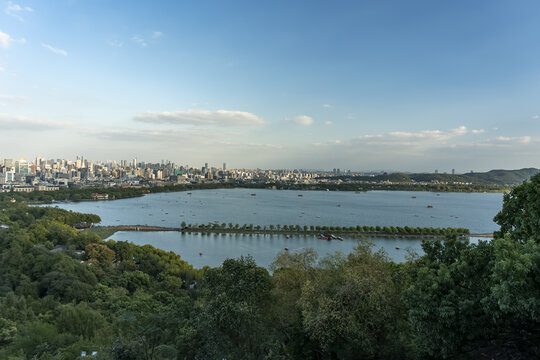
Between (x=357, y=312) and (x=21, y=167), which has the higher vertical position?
(x=21, y=167)

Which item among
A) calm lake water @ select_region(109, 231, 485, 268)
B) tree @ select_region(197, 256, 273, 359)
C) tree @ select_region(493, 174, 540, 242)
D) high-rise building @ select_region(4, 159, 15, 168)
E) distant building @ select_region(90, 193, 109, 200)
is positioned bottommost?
calm lake water @ select_region(109, 231, 485, 268)

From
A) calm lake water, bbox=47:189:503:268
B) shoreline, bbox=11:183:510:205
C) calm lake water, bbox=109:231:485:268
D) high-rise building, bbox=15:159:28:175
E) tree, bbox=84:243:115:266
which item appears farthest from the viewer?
high-rise building, bbox=15:159:28:175

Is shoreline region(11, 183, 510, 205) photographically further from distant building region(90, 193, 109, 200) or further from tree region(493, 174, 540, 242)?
tree region(493, 174, 540, 242)

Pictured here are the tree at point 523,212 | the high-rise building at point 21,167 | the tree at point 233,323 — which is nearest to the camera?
the tree at point 233,323

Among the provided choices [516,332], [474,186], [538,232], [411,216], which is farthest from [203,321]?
[474,186]

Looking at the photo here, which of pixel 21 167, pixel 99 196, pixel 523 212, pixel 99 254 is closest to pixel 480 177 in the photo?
pixel 99 196

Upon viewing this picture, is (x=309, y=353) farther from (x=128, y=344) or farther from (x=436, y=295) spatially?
(x=128, y=344)

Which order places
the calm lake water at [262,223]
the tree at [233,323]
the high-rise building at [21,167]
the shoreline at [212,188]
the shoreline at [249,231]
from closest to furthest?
the tree at [233,323]
the calm lake water at [262,223]
the shoreline at [249,231]
the shoreline at [212,188]
the high-rise building at [21,167]

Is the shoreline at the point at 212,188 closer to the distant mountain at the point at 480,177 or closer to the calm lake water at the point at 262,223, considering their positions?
the distant mountain at the point at 480,177

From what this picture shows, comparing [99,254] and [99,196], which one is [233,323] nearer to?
[99,254]

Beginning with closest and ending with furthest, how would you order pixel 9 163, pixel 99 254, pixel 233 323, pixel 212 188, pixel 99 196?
1. pixel 233 323
2. pixel 99 254
3. pixel 99 196
4. pixel 212 188
5. pixel 9 163

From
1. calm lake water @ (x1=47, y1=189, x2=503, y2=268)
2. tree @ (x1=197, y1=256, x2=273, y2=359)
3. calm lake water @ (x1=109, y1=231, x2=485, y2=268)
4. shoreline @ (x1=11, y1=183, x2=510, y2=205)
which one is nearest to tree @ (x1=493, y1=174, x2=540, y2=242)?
tree @ (x1=197, y1=256, x2=273, y2=359)

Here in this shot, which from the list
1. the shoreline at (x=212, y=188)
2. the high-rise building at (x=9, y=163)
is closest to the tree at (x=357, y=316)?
the shoreline at (x=212, y=188)

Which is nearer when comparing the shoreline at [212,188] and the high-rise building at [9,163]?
the shoreline at [212,188]
